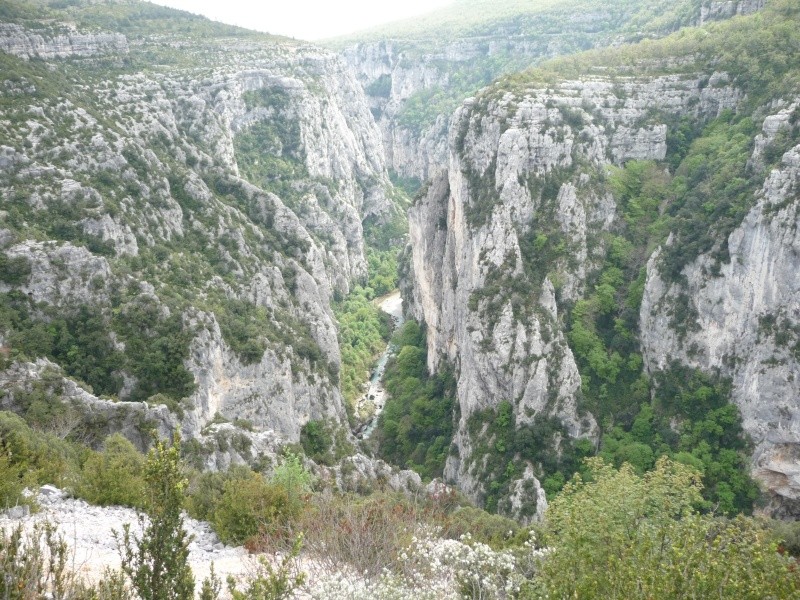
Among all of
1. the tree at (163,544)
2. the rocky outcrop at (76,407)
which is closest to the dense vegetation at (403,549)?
the tree at (163,544)

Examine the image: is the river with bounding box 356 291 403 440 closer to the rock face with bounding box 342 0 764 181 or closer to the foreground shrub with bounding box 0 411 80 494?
the foreground shrub with bounding box 0 411 80 494

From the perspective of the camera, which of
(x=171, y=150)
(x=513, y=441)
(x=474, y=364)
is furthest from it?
(x=171, y=150)

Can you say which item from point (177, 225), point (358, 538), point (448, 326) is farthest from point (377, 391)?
point (358, 538)

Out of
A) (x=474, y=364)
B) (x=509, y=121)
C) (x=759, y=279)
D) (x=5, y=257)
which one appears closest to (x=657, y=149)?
(x=509, y=121)

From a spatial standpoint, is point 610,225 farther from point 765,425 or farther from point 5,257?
point 5,257

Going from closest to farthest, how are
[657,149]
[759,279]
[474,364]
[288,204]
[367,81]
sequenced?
[759,279], [474,364], [657,149], [288,204], [367,81]

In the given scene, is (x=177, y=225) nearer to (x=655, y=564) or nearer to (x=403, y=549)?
(x=403, y=549)

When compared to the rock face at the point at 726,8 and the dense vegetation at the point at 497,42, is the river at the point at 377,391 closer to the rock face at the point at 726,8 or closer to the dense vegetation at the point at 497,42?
the rock face at the point at 726,8
